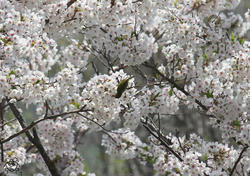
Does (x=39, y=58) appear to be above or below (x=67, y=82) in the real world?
above

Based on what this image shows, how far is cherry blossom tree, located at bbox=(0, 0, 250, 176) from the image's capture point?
432 centimetres

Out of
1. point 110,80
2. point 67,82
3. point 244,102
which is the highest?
point 67,82

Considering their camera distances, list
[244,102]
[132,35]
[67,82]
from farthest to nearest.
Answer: [132,35], [244,102], [67,82]

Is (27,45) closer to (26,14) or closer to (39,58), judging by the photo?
(26,14)

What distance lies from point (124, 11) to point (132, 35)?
0.47 metres

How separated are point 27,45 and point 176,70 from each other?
2.56 m

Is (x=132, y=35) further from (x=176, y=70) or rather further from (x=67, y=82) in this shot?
(x=67, y=82)

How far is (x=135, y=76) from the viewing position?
5.45 m

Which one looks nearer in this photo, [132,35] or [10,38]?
[10,38]

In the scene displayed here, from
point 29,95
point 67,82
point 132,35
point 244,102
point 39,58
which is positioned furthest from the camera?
point 39,58

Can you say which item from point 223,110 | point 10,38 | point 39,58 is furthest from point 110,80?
point 39,58

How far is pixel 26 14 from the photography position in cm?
463

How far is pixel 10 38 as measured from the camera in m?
4.18

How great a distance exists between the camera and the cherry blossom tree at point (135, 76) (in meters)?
4.32
